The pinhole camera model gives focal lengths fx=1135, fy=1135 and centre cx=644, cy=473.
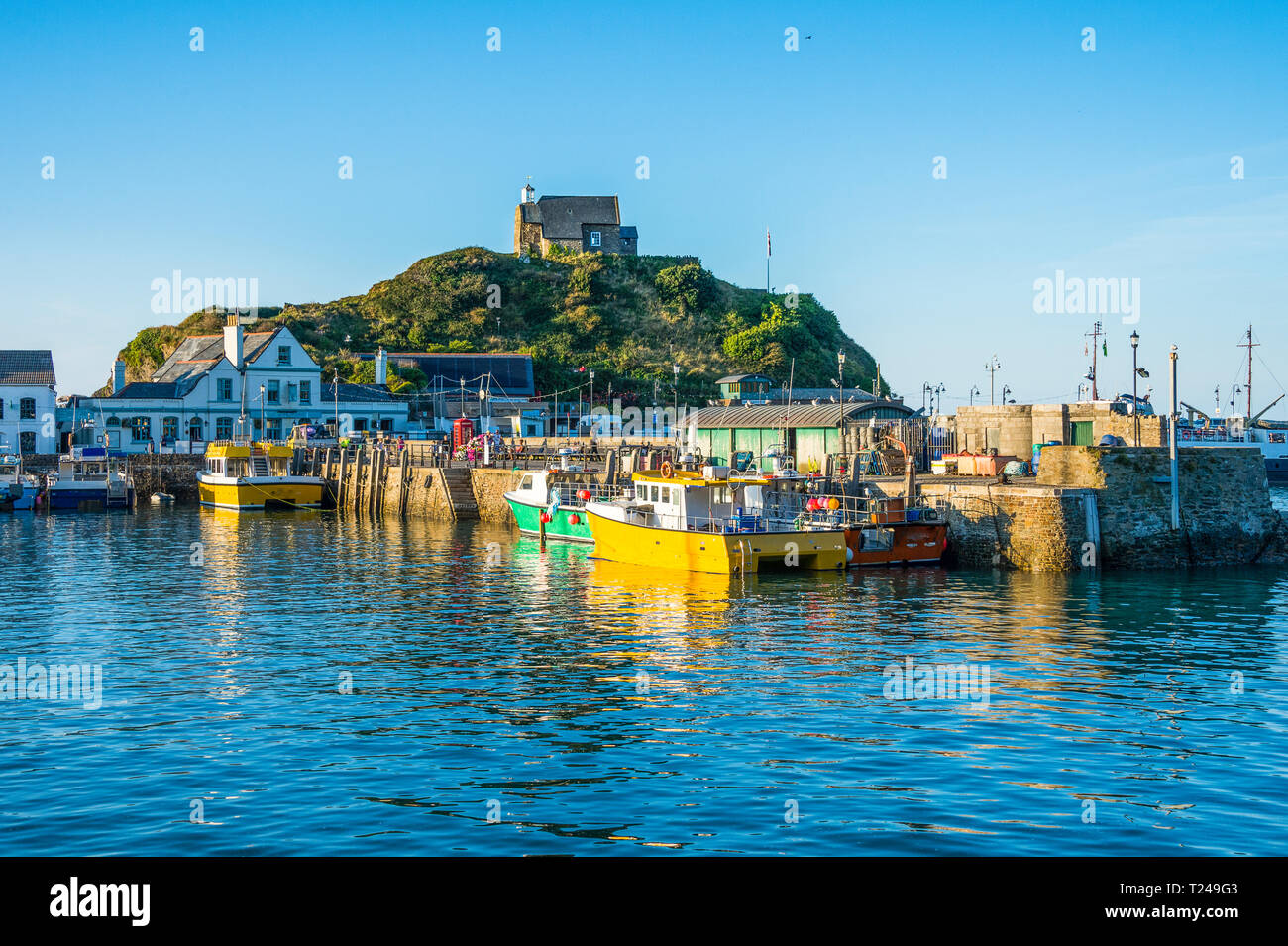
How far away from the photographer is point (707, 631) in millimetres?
29281

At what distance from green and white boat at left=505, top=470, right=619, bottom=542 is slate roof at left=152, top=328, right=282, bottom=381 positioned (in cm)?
4198

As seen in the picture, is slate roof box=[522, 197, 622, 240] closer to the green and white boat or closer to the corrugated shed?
the corrugated shed

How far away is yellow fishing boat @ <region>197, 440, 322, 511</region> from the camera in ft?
232

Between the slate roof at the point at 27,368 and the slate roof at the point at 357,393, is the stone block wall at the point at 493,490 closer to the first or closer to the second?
the slate roof at the point at 357,393

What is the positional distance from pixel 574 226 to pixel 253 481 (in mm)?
97701

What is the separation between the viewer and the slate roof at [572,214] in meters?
161

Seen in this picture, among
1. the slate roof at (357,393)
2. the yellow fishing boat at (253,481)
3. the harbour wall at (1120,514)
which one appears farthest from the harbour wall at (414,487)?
the harbour wall at (1120,514)

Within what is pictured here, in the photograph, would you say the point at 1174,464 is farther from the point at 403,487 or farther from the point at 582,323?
the point at 582,323

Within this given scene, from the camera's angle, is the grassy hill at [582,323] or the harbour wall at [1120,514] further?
the grassy hill at [582,323]

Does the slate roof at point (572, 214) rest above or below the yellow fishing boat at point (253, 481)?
above

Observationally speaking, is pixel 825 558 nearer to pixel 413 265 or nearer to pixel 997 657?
pixel 997 657

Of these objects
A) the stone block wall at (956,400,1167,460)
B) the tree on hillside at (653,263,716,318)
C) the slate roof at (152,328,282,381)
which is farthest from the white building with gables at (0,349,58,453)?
the tree on hillside at (653,263,716,318)

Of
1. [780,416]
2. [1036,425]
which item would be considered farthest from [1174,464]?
[780,416]

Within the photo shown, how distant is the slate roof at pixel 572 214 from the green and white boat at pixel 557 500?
10673 cm
